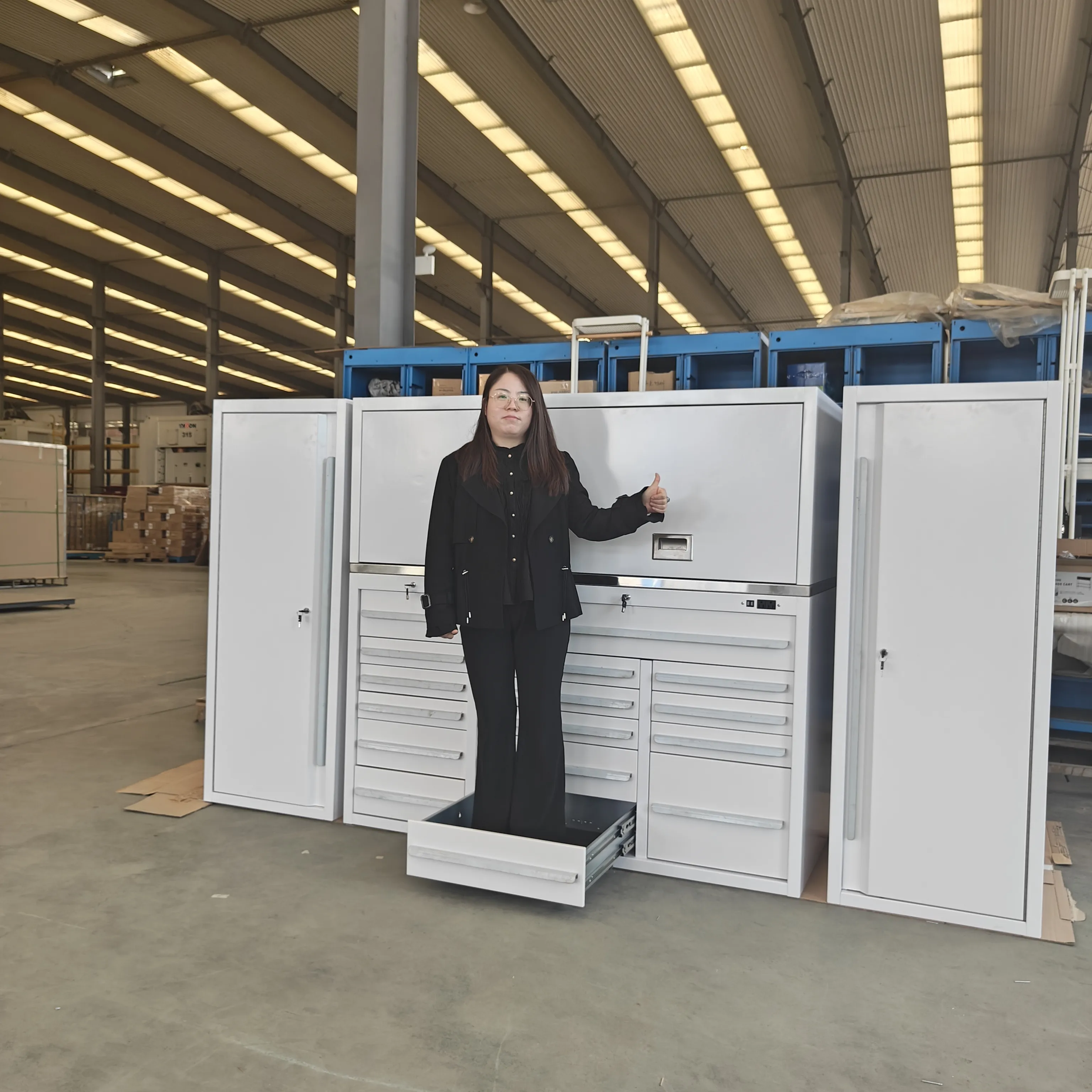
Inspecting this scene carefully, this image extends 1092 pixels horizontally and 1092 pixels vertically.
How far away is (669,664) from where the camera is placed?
9.81 ft

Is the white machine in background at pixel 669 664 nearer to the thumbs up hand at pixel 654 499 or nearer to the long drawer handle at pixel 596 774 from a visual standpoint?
the long drawer handle at pixel 596 774

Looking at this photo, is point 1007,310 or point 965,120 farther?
point 965,120

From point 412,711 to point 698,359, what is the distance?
2607 millimetres

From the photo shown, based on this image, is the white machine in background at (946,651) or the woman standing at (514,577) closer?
the white machine in background at (946,651)

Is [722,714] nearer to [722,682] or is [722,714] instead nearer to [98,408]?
[722,682]

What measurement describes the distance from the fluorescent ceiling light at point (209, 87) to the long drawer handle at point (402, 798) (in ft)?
29.7

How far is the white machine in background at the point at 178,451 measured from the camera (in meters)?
18.0

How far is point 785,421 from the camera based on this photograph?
284cm

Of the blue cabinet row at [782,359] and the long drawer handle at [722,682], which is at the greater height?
the blue cabinet row at [782,359]

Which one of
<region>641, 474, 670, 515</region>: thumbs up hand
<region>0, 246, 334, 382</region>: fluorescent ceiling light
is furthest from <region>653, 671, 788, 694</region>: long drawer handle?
<region>0, 246, 334, 382</region>: fluorescent ceiling light

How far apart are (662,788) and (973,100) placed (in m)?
9.06

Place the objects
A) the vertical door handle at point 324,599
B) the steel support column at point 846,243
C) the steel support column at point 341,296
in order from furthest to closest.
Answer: the steel support column at point 341,296
the steel support column at point 846,243
the vertical door handle at point 324,599

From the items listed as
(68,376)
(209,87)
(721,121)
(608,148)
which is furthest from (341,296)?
(68,376)

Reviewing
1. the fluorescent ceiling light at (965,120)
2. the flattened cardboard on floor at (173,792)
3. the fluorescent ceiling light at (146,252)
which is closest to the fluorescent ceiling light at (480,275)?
the fluorescent ceiling light at (146,252)
